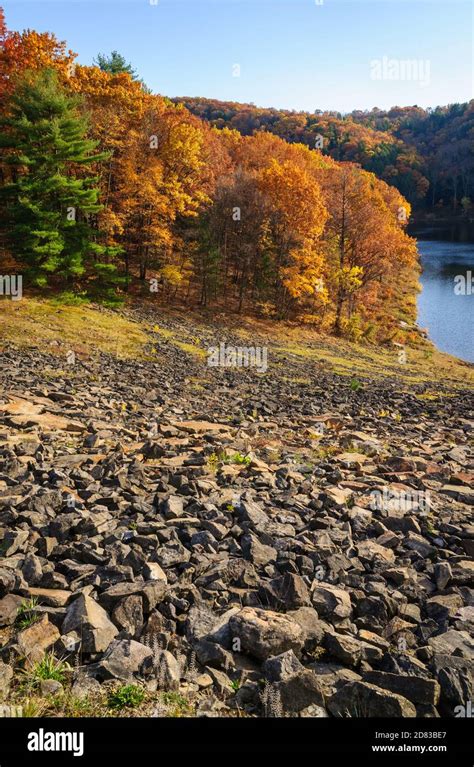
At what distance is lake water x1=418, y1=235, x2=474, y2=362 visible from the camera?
52.5m

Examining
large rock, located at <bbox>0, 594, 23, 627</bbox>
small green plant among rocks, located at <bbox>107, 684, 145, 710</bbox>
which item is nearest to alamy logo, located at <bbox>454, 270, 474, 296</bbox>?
large rock, located at <bbox>0, 594, 23, 627</bbox>

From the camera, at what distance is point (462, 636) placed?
570 centimetres

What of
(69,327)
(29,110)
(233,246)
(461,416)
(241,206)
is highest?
(29,110)

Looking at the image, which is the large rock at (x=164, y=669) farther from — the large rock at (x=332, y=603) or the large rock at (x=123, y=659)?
the large rock at (x=332, y=603)

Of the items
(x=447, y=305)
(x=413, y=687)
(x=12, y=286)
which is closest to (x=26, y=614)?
(x=413, y=687)

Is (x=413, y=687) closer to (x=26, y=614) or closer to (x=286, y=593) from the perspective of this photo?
(x=286, y=593)

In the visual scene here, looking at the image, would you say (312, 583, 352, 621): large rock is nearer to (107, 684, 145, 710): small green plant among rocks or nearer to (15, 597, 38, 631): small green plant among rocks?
(107, 684, 145, 710): small green plant among rocks

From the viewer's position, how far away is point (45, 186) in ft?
116

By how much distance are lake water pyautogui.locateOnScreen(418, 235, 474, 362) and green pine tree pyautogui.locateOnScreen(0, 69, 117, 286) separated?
3585 centimetres
